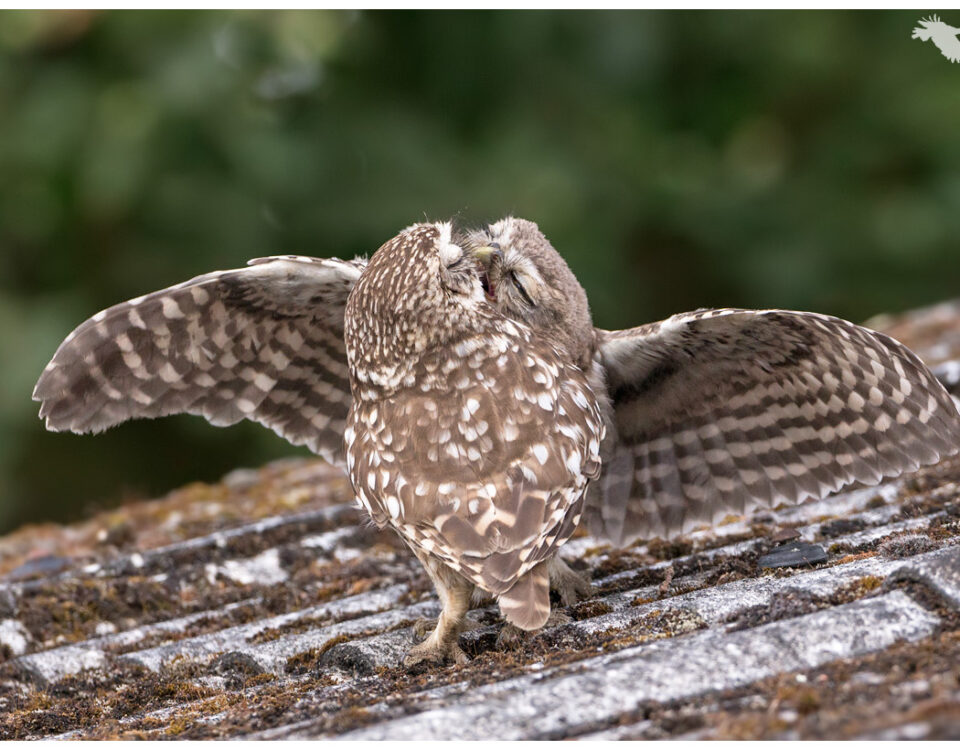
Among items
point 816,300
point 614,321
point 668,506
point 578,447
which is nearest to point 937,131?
point 816,300

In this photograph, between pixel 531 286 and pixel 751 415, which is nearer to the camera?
pixel 531 286

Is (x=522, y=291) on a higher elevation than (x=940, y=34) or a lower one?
lower

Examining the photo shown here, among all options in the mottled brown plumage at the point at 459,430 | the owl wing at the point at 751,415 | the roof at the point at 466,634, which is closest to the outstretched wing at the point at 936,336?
the roof at the point at 466,634

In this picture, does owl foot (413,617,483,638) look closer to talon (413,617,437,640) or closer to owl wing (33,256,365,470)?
talon (413,617,437,640)

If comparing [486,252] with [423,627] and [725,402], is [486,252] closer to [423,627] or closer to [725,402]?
[725,402]

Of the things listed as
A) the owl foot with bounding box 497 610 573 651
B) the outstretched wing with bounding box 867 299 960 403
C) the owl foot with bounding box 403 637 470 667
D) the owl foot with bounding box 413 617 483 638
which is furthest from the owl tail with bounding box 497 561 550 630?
the outstretched wing with bounding box 867 299 960 403

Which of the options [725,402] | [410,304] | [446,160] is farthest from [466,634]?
[446,160]

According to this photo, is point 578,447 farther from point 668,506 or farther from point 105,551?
point 105,551
